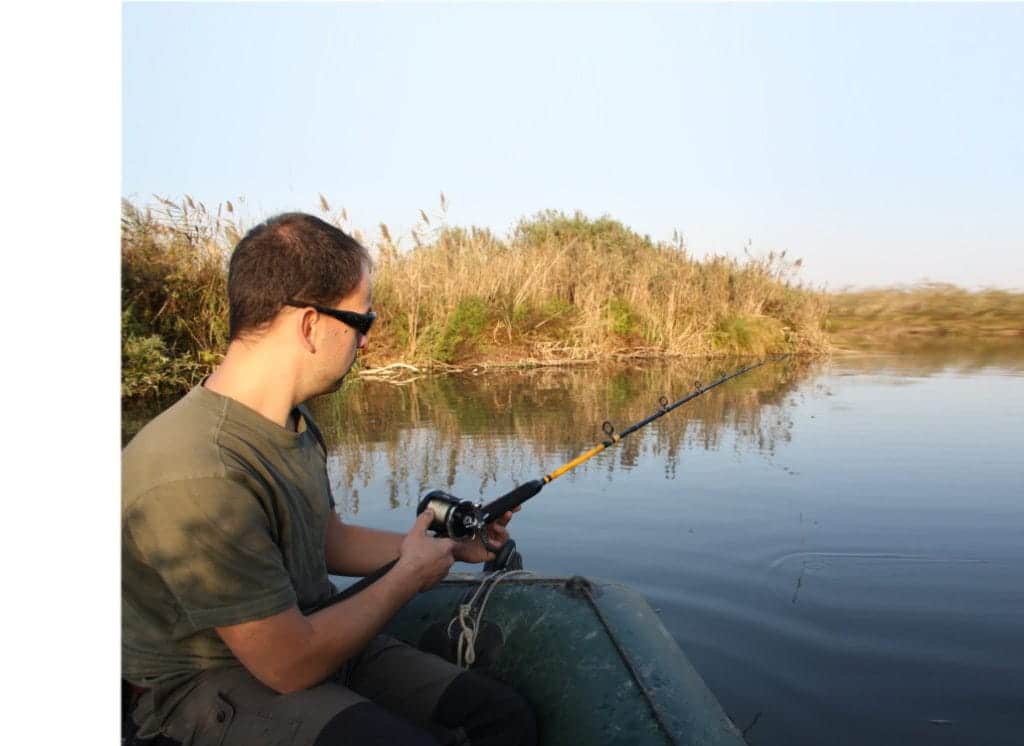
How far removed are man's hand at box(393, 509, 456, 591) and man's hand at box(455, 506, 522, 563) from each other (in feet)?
0.92

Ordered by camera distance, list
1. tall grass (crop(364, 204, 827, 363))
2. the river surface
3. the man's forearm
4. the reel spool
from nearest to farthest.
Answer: the reel spool < the man's forearm < the river surface < tall grass (crop(364, 204, 827, 363))

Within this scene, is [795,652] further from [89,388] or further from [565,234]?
[565,234]

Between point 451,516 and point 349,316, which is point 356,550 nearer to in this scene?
point 451,516

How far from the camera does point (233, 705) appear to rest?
1604 millimetres

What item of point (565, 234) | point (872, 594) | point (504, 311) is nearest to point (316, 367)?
point (872, 594)

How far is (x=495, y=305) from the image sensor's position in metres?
13.2

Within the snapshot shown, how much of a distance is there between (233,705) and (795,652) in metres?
2.15

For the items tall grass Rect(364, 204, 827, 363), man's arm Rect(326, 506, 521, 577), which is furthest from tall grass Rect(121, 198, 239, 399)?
man's arm Rect(326, 506, 521, 577)

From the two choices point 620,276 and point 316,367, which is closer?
point 316,367

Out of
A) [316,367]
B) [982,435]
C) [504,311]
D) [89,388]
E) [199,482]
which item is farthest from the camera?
[504,311]

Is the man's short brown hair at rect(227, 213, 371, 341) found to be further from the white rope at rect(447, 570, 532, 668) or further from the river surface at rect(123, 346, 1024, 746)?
the river surface at rect(123, 346, 1024, 746)

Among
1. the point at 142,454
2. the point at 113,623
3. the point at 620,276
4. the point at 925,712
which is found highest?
the point at 620,276

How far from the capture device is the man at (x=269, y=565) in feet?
5.02

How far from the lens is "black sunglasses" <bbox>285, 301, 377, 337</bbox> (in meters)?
1.80
